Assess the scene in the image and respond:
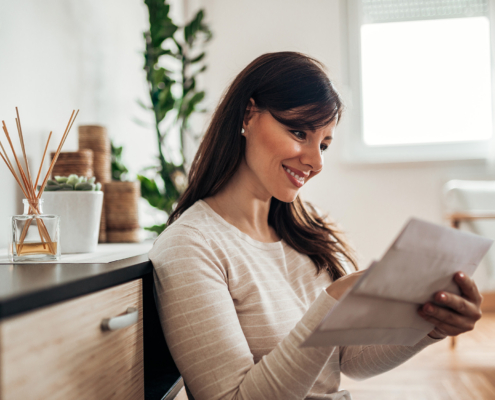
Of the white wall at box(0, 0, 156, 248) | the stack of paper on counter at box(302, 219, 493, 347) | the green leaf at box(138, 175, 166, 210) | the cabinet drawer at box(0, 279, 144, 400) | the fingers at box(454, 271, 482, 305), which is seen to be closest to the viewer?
the cabinet drawer at box(0, 279, 144, 400)

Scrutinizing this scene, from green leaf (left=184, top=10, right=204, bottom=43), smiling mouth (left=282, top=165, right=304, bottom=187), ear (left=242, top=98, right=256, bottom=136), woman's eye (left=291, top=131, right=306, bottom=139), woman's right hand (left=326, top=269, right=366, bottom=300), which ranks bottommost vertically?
woman's right hand (left=326, top=269, right=366, bottom=300)

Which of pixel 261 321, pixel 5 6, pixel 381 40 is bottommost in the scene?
pixel 261 321

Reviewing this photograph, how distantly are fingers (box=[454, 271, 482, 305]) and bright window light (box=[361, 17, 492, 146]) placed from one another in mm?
2747

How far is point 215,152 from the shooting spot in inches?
39.8

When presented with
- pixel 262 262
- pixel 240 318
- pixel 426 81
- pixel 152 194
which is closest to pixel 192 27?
pixel 152 194

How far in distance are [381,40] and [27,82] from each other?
9.26 ft

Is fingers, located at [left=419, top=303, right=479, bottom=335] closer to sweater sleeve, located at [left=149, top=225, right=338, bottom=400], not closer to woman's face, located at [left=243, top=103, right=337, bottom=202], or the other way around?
sweater sleeve, located at [left=149, top=225, right=338, bottom=400]

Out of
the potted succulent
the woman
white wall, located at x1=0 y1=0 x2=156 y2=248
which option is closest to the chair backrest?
the woman

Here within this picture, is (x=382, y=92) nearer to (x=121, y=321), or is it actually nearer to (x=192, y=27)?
(x=192, y=27)

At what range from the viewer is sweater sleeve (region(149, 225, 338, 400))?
2.28 ft

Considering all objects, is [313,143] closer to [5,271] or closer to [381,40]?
[5,271]

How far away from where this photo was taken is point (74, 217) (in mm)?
990

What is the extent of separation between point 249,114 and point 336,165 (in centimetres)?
237

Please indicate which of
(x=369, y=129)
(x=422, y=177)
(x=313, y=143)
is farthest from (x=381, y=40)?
(x=313, y=143)
